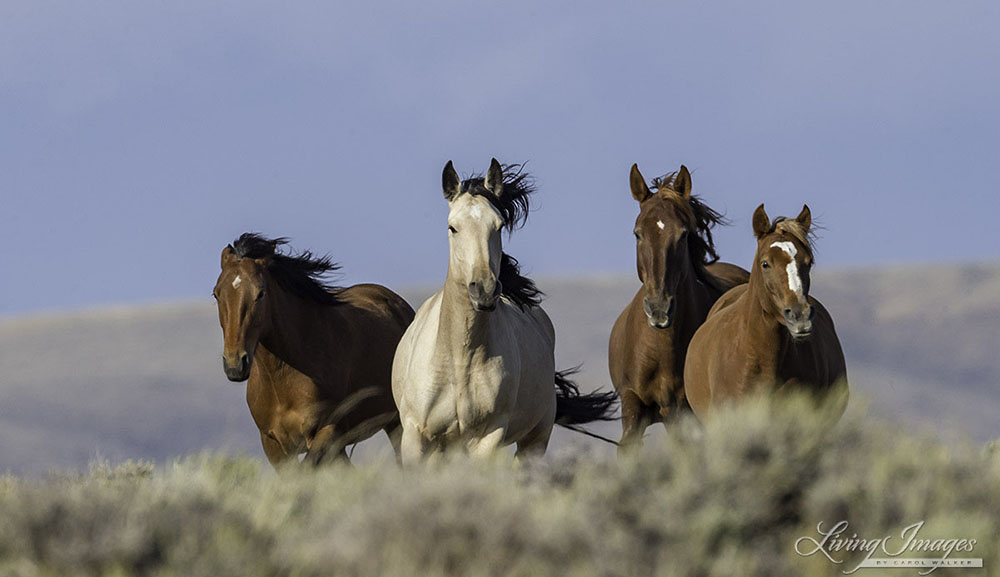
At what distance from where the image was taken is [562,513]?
568 cm

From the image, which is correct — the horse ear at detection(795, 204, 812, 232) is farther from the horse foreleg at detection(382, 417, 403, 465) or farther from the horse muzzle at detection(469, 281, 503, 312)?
the horse foreleg at detection(382, 417, 403, 465)

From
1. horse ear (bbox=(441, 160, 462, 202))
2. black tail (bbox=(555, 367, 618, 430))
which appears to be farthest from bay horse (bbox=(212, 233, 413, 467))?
horse ear (bbox=(441, 160, 462, 202))

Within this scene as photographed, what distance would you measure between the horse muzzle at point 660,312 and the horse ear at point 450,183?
182 centimetres

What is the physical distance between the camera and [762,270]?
845 cm

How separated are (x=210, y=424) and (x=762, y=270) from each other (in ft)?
162

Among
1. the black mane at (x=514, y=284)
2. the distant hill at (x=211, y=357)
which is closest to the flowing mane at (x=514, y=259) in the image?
the black mane at (x=514, y=284)

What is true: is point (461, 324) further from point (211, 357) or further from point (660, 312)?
point (211, 357)

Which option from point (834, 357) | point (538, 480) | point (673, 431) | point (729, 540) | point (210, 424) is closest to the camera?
point (729, 540)

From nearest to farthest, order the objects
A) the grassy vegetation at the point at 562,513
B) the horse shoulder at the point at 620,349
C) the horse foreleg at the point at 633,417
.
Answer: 1. the grassy vegetation at the point at 562,513
2. the horse foreleg at the point at 633,417
3. the horse shoulder at the point at 620,349

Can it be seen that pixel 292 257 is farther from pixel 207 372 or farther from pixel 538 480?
pixel 207 372

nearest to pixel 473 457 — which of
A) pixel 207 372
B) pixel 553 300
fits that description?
pixel 207 372

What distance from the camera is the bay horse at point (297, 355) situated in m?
10.0

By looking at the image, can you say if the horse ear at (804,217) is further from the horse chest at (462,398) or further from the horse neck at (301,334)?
the horse neck at (301,334)

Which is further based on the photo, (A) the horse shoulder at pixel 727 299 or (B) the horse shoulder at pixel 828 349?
(A) the horse shoulder at pixel 727 299
